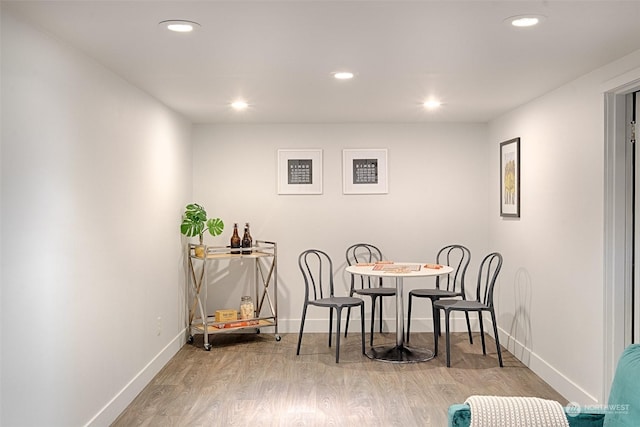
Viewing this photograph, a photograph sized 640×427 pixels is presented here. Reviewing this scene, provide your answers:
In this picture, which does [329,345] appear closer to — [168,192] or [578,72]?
[168,192]

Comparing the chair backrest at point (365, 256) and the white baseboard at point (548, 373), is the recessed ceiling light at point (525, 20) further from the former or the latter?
the chair backrest at point (365, 256)

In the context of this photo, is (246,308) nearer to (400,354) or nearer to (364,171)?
(400,354)

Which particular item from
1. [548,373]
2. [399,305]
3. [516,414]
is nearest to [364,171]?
[399,305]

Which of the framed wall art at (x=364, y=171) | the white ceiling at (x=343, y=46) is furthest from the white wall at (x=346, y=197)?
the white ceiling at (x=343, y=46)

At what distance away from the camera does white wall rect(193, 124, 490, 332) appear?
648cm

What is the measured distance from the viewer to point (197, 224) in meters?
5.81

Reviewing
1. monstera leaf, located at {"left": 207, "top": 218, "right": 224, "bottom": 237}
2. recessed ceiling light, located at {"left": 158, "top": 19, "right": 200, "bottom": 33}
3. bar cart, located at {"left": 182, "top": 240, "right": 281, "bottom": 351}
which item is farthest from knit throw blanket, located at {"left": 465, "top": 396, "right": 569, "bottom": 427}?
monstera leaf, located at {"left": 207, "top": 218, "right": 224, "bottom": 237}

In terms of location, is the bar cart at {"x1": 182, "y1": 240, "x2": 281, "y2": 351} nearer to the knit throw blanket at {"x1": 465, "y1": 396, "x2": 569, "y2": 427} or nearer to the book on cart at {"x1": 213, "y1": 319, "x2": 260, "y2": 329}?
the book on cart at {"x1": 213, "y1": 319, "x2": 260, "y2": 329}

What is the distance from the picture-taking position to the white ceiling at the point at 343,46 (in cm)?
271

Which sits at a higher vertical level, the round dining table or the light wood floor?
the round dining table

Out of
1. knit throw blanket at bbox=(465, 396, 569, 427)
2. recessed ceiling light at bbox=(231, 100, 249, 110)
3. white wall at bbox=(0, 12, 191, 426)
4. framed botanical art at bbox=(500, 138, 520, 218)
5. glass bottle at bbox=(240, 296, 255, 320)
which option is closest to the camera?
knit throw blanket at bbox=(465, 396, 569, 427)

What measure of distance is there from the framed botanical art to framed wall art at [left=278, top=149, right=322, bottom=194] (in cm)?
188

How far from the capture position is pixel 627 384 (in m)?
2.03

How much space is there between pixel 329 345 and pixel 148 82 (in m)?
3.01
